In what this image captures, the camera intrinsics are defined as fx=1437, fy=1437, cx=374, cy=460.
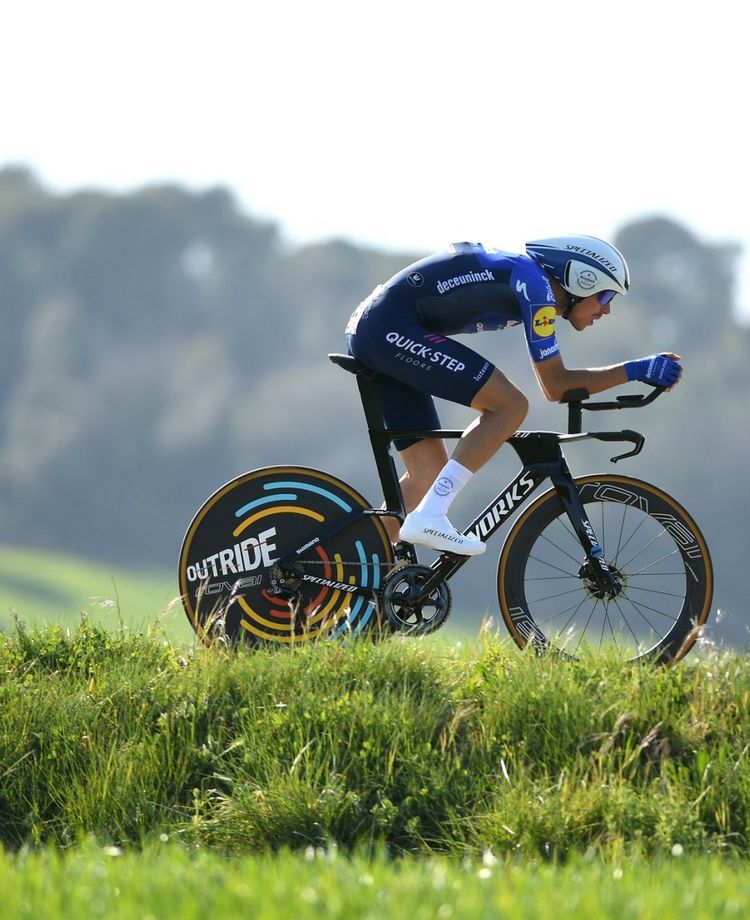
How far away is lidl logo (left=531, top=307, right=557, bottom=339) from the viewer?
245 inches

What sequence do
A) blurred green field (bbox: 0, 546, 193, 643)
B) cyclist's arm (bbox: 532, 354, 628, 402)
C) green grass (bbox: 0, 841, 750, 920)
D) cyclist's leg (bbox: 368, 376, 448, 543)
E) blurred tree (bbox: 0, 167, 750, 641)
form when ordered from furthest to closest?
blurred tree (bbox: 0, 167, 750, 641), blurred green field (bbox: 0, 546, 193, 643), cyclist's leg (bbox: 368, 376, 448, 543), cyclist's arm (bbox: 532, 354, 628, 402), green grass (bbox: 0, 841, 750, 920)

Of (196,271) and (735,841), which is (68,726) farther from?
(196,271)

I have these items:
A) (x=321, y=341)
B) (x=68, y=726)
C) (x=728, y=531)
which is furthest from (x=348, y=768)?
(x=321, y=341)

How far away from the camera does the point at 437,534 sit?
6297 millimetres

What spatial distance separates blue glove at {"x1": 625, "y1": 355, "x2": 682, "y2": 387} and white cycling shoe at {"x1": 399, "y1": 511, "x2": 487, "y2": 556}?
3.28 feet

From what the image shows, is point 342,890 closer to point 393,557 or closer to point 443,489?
point 443,489

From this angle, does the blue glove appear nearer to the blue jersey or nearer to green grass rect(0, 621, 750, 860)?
the blue jersey

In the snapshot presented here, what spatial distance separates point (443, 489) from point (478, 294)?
2.90 ft

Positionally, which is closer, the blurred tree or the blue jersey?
the blue jersey

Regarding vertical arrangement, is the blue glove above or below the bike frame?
above

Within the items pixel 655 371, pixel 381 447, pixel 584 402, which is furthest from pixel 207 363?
pixel 655 371

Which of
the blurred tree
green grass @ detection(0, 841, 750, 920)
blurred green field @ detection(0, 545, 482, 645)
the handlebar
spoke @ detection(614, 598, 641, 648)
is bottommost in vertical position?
blurred green field @ detection(0, 545, 482, 645)

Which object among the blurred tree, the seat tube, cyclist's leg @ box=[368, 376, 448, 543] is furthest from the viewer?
the blurred tree

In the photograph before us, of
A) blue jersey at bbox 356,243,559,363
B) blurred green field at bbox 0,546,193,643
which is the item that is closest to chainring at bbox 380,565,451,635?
blue jersey at bbox 356,243,559,363
